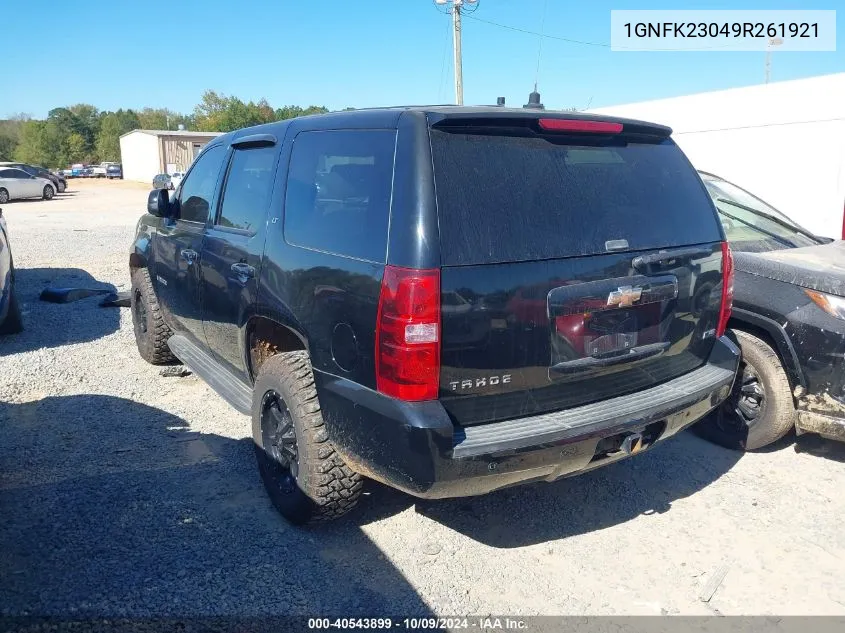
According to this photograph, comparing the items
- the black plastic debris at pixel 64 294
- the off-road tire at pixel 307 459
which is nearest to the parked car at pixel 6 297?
the black plastic debris at pixel 64 294

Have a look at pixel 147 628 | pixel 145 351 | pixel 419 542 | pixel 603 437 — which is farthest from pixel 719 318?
pixel 145 351

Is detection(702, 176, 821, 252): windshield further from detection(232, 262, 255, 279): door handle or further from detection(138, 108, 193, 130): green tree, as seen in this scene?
detection(138, 108, 193, 130): green tree

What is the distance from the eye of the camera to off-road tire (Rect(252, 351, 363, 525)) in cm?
306

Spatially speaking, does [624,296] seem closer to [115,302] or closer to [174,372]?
[174,372]

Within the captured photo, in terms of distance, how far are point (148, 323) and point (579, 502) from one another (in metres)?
3.82

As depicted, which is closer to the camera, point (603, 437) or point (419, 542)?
point (603, 437)

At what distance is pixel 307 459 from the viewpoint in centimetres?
308

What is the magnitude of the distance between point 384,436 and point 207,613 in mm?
1054

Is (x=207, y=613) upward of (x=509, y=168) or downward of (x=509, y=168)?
downward

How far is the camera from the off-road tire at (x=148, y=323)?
548cm

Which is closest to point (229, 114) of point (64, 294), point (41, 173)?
point (41, 173)

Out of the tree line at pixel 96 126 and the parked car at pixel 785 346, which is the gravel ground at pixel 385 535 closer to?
the parked car at pixel 785 346

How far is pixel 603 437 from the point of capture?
2.80 meters

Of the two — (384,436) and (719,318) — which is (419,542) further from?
(719,318)
